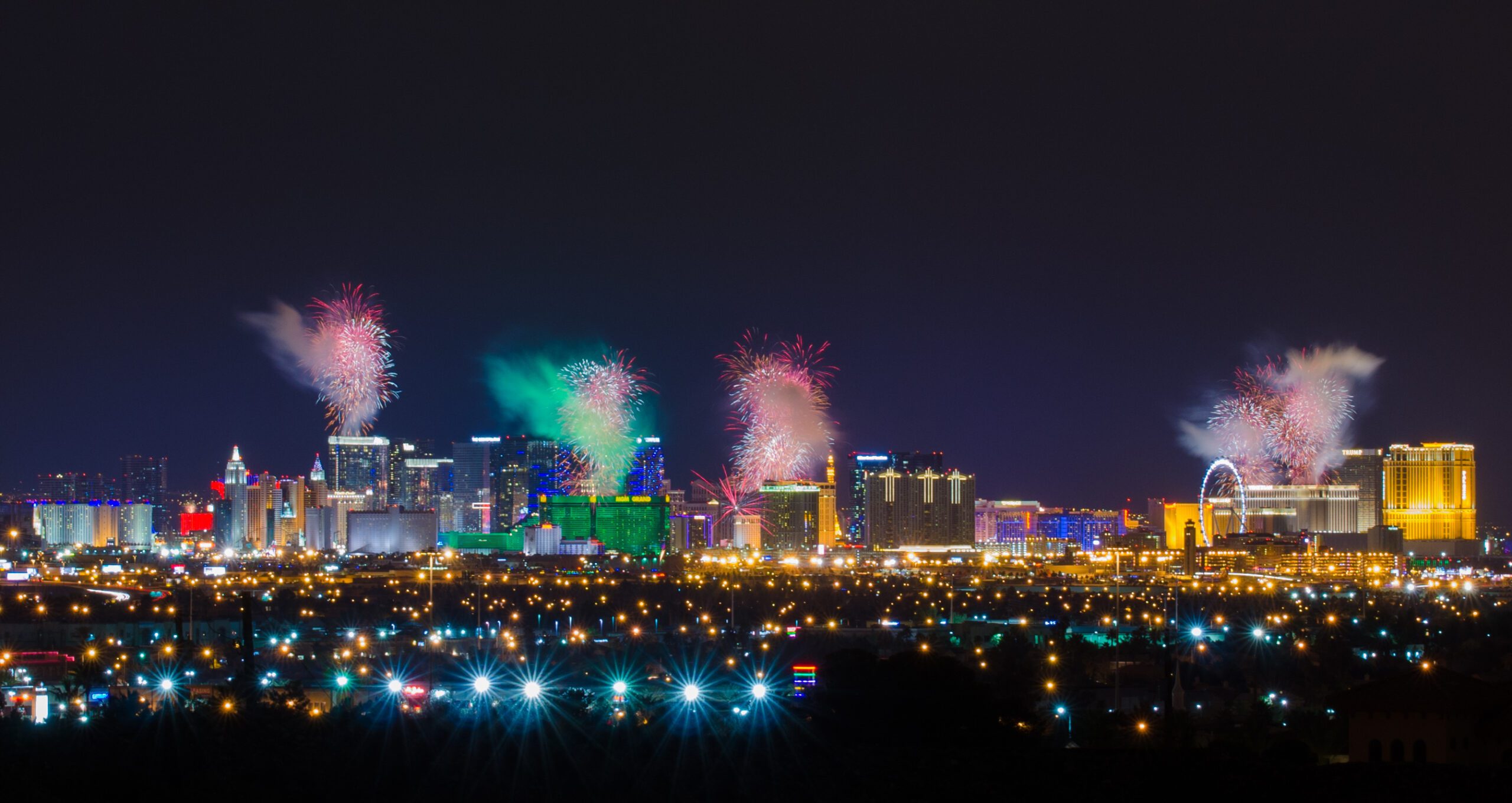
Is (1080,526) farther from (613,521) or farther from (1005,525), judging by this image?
(613,521)

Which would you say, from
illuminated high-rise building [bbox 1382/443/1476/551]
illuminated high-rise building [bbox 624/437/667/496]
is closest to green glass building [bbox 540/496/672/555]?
illuminated high-rise building [bbox 624/437/667/496]

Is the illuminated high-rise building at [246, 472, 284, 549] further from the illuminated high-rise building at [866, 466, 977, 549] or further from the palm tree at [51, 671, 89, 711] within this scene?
the palm tree at [51, 671, 89, 711]

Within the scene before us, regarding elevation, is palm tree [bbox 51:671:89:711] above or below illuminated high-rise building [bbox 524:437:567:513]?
below

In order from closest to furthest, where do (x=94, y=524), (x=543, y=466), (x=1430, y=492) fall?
(x=1430, y=492)
(x=94, y=524)
(x=543, y=466)

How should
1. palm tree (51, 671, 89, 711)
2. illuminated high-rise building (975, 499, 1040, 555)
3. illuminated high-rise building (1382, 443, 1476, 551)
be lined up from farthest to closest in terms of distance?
illuminated high-rise building (975, 499, 1040, 555) < illuminated high-rise building (1382, 443, 1476, 551) < palm tree (51, 671, 89, 711)

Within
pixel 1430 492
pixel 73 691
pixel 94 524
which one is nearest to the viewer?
pixel 73 691

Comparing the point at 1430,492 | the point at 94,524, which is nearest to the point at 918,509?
the point at 1430,492

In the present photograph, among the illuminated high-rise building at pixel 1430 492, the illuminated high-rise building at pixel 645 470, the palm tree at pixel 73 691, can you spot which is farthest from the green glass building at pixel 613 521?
the palm tree at pixel 73 691

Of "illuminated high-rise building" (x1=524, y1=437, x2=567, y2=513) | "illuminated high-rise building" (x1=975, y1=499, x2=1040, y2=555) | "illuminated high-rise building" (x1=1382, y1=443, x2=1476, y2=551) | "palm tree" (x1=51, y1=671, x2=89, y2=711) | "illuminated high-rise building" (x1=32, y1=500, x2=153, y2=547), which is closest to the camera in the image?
"palm tree" (x1=51, y1=671, x2=89, y2=711)
